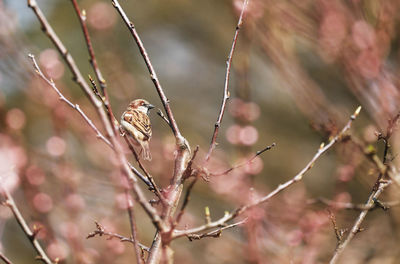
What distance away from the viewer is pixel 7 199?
1.54 m

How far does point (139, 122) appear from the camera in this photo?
4.10m

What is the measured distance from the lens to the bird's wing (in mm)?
4016

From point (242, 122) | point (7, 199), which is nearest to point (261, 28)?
point (242, 122)

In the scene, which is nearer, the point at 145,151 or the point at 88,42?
the point at 88,42

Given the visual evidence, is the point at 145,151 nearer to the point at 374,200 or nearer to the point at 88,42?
the point at 374,200

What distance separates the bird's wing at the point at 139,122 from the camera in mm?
4016

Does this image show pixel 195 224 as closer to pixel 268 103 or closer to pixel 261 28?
pixel 261 28

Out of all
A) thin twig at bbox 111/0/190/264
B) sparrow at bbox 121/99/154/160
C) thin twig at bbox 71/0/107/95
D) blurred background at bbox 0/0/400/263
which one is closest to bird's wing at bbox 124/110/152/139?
sparrow at bbox 121/99/154/160

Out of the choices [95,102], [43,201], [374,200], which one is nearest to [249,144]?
[43,201]

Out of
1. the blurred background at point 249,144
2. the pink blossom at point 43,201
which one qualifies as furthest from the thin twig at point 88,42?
the pink blossom at point 43,201

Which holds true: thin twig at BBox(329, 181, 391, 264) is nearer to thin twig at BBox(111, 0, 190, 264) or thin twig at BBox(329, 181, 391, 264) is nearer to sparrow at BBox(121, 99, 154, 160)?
thin twig at BBox(111, 0, 190, 264)

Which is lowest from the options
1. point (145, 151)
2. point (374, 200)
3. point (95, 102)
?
point (95, 102)

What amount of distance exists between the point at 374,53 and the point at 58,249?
120 inches

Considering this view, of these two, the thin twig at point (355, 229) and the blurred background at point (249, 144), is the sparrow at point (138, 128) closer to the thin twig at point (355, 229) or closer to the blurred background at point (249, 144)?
the blurred background at point (249, 144)
